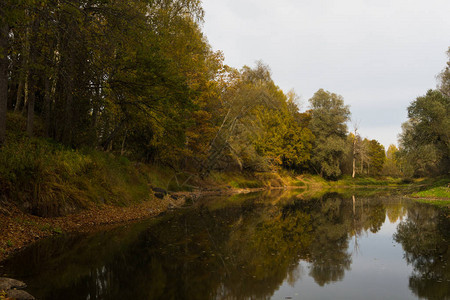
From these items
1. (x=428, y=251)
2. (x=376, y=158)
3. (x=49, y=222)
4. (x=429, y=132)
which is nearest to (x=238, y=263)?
(x=428, y=251)

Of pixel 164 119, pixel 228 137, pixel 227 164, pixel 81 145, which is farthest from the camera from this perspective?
pixel 227 164

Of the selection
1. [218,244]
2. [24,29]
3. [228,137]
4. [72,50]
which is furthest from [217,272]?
[228,137]

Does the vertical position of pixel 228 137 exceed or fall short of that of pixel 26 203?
it exceeds it

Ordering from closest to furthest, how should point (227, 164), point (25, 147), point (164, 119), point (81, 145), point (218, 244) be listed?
point (218, 244) → point (25, 147) → point (164, 119) → point (81, 145) → point (227, 164)

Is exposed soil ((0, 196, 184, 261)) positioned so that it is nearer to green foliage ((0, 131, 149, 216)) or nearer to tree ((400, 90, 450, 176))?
green foliage ((0, 131, 149, 216))

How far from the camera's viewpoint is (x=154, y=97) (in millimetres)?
13586

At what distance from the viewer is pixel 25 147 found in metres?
12.0

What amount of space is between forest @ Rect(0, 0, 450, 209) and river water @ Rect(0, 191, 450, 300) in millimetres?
4224

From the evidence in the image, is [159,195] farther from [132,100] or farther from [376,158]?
[376,158]

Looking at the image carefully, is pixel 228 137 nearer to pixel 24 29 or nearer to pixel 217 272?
pixel 24 29

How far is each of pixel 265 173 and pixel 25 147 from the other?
35433mm

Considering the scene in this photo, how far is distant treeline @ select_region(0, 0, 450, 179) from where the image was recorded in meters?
11.6

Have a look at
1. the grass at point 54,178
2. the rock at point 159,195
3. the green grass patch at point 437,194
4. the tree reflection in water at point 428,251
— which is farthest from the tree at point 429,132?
the grass at point 54,178

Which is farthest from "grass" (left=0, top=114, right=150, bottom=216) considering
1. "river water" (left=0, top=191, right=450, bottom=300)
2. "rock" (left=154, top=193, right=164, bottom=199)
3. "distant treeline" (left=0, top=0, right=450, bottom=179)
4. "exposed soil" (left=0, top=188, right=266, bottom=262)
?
"rock" (left=154, top=193, right=164, bottom=199)
